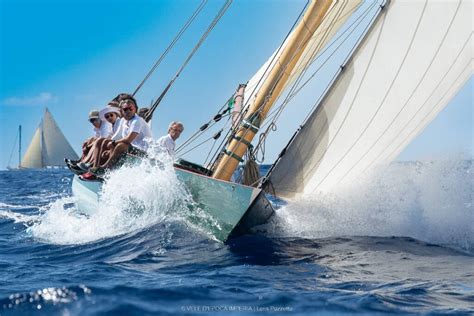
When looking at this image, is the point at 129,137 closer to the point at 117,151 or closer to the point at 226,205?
the point at 117,151

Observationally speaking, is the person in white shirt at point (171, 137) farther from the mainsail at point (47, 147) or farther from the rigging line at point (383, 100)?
the mainsail at point (47, 147)

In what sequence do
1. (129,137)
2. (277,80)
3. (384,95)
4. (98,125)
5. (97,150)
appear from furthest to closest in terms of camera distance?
(98,125) < (97,150) < (129,137) < (277,80) < (384,95)

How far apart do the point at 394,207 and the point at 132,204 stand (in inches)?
161

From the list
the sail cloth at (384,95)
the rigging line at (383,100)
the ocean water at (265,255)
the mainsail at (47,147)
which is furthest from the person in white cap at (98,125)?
the mainsail at (47,147)

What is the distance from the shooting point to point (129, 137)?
9180 millimetres

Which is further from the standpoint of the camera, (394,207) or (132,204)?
(132,204)

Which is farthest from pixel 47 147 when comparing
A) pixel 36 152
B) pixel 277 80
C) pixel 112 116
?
pixel 277 80

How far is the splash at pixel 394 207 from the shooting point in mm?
8156

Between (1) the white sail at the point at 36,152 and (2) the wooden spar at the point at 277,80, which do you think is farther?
(1) the white sail at the point at 36,152

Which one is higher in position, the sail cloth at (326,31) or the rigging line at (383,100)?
the sail cloth at (326,31)

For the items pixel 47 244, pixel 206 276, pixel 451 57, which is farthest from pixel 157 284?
pixel 451 57

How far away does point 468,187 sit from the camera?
8.14 meters

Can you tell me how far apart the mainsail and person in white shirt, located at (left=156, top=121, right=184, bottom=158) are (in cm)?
6319

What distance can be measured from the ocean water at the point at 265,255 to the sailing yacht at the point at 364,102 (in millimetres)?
341
